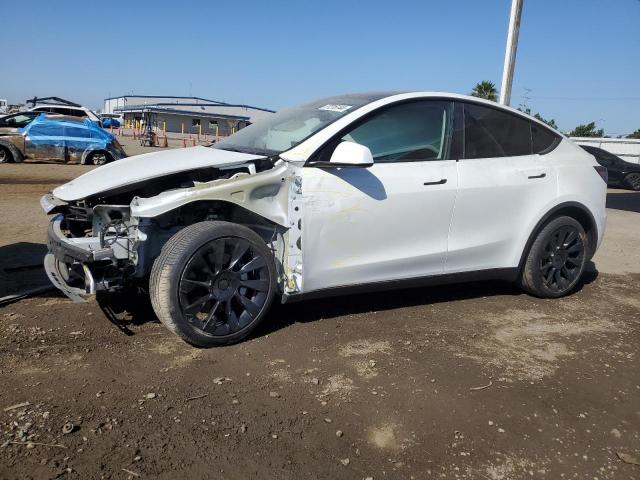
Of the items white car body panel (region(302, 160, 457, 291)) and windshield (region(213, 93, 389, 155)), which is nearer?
white car body panel (region(302, 160, 457, 291))

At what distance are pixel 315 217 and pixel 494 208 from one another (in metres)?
1.65

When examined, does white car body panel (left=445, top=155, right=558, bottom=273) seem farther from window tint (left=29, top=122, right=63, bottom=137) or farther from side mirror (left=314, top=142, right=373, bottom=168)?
window tint (left=29, top=122, right=63, bottom=137)

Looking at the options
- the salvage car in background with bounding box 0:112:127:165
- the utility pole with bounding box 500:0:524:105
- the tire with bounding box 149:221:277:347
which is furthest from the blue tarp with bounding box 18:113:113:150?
the tire with bounding box 149:221:277:347

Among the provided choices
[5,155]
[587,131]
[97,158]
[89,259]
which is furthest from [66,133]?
[587,131]

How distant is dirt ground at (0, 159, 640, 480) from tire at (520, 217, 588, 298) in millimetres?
241

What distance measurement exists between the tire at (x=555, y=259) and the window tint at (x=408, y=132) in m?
1.33

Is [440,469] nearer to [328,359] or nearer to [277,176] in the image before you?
[328,359]

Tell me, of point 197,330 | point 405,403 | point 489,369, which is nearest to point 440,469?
point 405,403

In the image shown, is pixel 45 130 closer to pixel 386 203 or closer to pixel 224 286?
pixel 224 286

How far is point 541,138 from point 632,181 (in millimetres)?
15642

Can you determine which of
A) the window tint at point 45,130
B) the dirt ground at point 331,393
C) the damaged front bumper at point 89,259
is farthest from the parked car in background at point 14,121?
the damaged front bumper at point 89,259

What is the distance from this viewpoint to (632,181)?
18219 mm

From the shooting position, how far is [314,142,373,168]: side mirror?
3.69 meters

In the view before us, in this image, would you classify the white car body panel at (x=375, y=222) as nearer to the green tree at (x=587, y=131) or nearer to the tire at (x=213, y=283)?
the tire at (x=213, y=283)
